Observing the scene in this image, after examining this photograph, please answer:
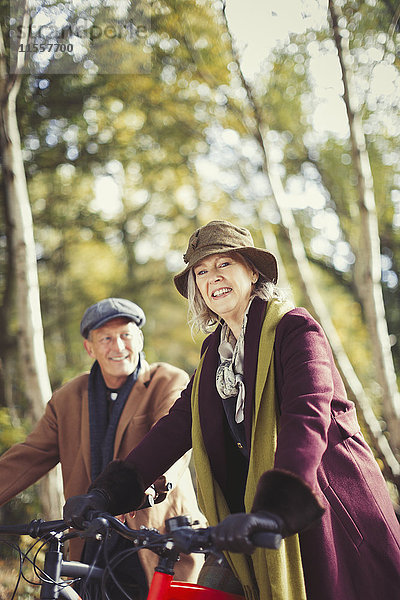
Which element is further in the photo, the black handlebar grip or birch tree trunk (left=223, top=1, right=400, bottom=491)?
birch tree trunk (left=223, top=1, right=400, bottom=491)

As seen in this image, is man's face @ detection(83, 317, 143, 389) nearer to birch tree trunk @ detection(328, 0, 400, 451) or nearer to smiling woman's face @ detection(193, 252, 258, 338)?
smiling woman's face @ detection(193, 252, 258, 338)

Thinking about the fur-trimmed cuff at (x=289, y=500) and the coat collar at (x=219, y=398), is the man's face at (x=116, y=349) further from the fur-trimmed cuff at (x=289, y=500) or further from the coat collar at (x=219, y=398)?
the fur-trimmed cuff at (x=289, y=500)

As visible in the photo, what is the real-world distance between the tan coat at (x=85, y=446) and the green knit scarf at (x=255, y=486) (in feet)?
2.85

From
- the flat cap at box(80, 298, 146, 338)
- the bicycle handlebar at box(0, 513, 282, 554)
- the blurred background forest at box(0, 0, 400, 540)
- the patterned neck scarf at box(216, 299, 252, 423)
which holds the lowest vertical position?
the bicycle handlebar at box(0, 513, 282, 554)

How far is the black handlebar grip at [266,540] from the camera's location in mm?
1685

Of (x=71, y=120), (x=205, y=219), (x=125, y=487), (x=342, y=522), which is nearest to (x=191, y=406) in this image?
(x=125, y=487)

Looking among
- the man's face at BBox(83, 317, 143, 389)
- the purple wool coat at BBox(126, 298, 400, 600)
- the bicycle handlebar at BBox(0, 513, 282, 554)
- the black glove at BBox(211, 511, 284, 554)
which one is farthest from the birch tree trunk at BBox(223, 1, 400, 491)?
the black glove at BBox(211, 511, 284, 554)

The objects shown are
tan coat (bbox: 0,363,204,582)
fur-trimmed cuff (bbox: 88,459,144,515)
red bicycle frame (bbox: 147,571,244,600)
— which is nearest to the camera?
red bicycle frame (bbox: 147,571,244,600)

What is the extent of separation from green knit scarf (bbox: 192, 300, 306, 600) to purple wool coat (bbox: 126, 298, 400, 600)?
45 millimetres

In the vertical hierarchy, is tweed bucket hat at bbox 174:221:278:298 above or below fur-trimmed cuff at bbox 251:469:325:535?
above

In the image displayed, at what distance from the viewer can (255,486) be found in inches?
91.4

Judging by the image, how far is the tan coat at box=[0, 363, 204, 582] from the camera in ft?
11.5

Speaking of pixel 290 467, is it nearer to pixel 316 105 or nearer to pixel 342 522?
pixel 342 522

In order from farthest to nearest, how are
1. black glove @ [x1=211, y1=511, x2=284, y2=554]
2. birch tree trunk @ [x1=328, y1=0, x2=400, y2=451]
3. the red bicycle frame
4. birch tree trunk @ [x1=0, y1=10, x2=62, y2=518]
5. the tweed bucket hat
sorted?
birch tree trunk @ [x1=328, y1=0, x2=400, y2=451] < birch tree trunk @ [x1=0, y1=10, x2=62, y2=518] < the tweed bucket hat < the red bicycle frame < black glove @ [x1=211, y1=511, x2=284, y2=554]
